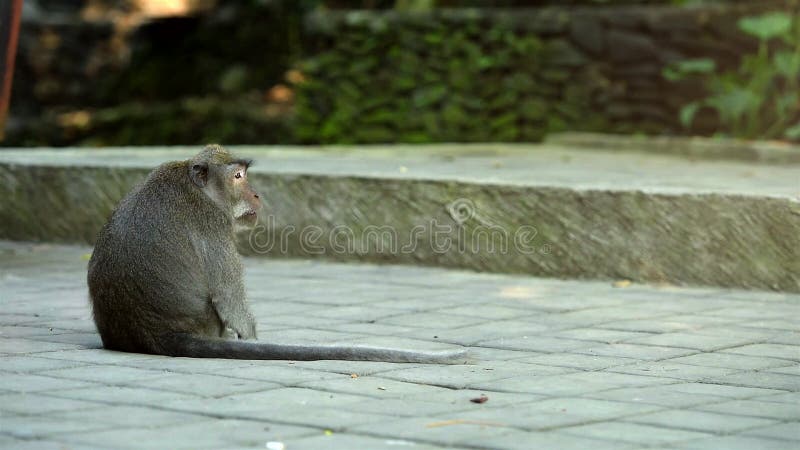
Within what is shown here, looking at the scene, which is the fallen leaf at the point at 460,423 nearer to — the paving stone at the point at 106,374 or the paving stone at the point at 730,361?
the paving stone at the point at 106,374

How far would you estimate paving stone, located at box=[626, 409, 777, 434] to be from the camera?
143 inches

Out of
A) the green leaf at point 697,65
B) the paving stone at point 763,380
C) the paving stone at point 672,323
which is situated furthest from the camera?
the green leaf at point 697,65

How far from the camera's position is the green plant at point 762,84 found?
973 cm

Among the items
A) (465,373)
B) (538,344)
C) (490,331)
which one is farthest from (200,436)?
(490,331)

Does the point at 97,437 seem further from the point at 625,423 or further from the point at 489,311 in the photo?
the point at 489,311

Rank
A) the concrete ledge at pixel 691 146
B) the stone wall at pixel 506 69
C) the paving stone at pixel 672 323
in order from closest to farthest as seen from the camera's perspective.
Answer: the paving stone at pixel 672 323
the concrete ledge at pixel 691 146
the stone wall at pixel 506 69

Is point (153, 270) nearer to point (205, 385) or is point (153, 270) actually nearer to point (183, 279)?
point (183, 279)

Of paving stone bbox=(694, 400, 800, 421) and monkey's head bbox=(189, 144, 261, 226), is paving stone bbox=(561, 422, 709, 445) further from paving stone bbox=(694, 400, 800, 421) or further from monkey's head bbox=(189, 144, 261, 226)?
monkey's head bbox=(189, 144, 261, 226)

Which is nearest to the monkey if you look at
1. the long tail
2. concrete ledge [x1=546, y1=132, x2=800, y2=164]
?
the long tail

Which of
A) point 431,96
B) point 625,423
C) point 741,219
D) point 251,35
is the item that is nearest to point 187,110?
point 251,35

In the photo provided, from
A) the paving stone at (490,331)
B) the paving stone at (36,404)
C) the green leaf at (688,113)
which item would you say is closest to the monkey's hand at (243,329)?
the paving stone at (490,331)

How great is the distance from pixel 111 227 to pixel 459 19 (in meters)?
6.60

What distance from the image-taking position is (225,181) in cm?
486

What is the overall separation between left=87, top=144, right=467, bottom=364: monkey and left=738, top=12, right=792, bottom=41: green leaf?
5849mm
